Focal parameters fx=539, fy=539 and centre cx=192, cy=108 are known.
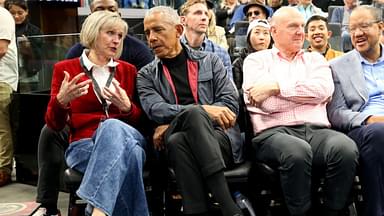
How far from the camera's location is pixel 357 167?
2924 mm

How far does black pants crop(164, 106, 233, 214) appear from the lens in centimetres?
275

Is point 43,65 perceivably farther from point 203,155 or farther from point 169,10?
point 203,155

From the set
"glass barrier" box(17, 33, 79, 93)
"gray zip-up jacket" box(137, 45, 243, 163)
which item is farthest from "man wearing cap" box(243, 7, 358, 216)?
"glass barrier" box(17, 33, 79, 93)

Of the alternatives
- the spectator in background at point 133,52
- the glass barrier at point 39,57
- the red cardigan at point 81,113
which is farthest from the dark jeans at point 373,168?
the glass barrier at point 39,57

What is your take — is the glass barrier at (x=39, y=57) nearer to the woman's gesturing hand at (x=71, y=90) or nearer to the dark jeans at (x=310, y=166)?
the woman's gesturing hand at (x=71, y=90)

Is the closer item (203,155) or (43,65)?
(203,155)

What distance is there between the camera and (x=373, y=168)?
2.88 meters

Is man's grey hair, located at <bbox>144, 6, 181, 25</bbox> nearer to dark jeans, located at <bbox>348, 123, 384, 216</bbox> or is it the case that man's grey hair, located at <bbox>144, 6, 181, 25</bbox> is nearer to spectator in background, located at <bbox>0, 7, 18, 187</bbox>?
dark jeans, located at <bbox>348, 123, 384, 216</bbox>

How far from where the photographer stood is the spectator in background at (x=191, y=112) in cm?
275

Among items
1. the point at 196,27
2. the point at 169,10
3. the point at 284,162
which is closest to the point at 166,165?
the point at 284,162

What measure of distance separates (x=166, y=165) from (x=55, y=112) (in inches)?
26.6

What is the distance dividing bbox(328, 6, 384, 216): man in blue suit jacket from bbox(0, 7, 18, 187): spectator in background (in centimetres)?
250

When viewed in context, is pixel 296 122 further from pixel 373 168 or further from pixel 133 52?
pixel 133 52

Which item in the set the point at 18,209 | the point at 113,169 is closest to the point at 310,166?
the point at 113,169
